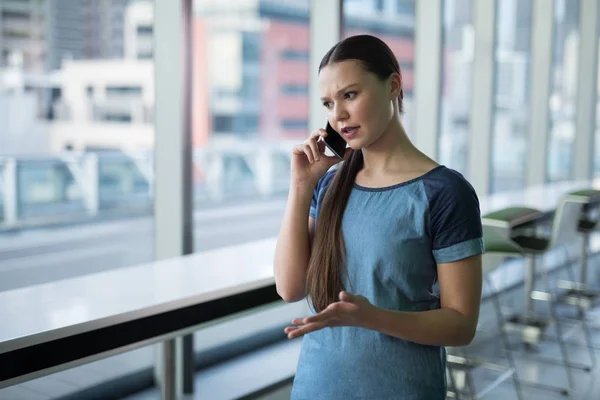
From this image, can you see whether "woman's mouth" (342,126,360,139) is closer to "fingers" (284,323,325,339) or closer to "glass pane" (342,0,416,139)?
"fingers" (284,323,325,339)

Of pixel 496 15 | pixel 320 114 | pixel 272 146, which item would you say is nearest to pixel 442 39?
pixel 496 15

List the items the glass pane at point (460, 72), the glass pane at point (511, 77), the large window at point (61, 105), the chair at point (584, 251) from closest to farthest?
the large window at point (61, 105) < the chair at point (584, 251) < the glass pane at point (460, 72) < the glass pane at point (511, 77)

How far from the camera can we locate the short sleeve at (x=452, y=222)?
115cm

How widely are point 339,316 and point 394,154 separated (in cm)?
35

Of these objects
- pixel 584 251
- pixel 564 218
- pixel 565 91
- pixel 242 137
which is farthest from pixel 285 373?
pixel 242 137

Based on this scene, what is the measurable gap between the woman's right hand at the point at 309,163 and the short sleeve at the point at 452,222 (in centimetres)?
23

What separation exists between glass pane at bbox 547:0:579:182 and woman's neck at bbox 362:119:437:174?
612 cm

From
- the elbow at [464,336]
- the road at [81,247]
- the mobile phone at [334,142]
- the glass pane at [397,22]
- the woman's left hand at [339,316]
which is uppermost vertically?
the glass pane at [397,22]

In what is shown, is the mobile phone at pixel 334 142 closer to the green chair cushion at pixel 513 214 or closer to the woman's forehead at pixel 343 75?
the woman's forehead at pixel 343 75

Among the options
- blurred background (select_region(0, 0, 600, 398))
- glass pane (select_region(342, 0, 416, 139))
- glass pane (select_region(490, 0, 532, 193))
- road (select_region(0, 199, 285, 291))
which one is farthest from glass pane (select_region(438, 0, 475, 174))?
road (select_region(0, 199, 285, 291))

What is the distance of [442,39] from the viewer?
4.65 metres

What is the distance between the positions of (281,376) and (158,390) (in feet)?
2.07

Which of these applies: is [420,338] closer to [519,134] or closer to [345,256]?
[345,256]

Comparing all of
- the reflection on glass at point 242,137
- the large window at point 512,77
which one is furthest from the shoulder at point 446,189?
the large window at point 512,77
